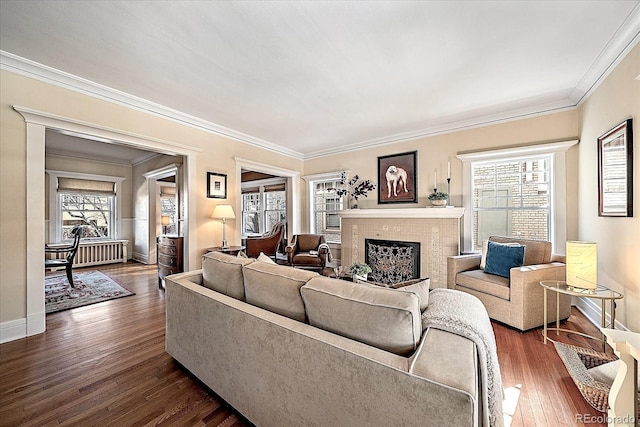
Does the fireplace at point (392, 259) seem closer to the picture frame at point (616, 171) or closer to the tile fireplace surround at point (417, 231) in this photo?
the tile fireplace surround at point (417, 231)

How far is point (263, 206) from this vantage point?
702 cm

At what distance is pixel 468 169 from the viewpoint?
3.93 meters

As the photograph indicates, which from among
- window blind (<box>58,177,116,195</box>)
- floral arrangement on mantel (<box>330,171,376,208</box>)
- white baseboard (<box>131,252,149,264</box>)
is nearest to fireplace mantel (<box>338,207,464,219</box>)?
floral arrangement on mantel (<box>330,171,376,208</box>)

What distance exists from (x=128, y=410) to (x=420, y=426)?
1.74 meters

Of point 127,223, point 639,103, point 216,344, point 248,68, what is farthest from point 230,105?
point 127,223

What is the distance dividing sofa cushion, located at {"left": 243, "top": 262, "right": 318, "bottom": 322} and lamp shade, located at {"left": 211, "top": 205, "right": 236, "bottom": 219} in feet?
8.08

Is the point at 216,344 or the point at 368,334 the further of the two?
the point at 216,344

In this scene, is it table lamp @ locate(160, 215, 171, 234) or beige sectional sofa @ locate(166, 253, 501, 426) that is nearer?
beige sectional sofa @ locate(166, 253, 501, 426)

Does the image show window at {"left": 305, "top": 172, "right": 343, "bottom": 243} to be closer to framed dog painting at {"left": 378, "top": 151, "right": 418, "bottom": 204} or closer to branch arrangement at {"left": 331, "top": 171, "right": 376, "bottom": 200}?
branch arrangement at {"left": 331, "top": 171, "right": 376, "bottom": 200}

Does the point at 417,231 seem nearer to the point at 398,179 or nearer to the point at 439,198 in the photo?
the point at 439,198

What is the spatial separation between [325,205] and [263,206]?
2081mm

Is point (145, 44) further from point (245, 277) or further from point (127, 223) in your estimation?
point (127, 223)

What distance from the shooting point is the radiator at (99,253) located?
18.4 ft

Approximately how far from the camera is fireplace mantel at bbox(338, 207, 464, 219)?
12.2 ft
